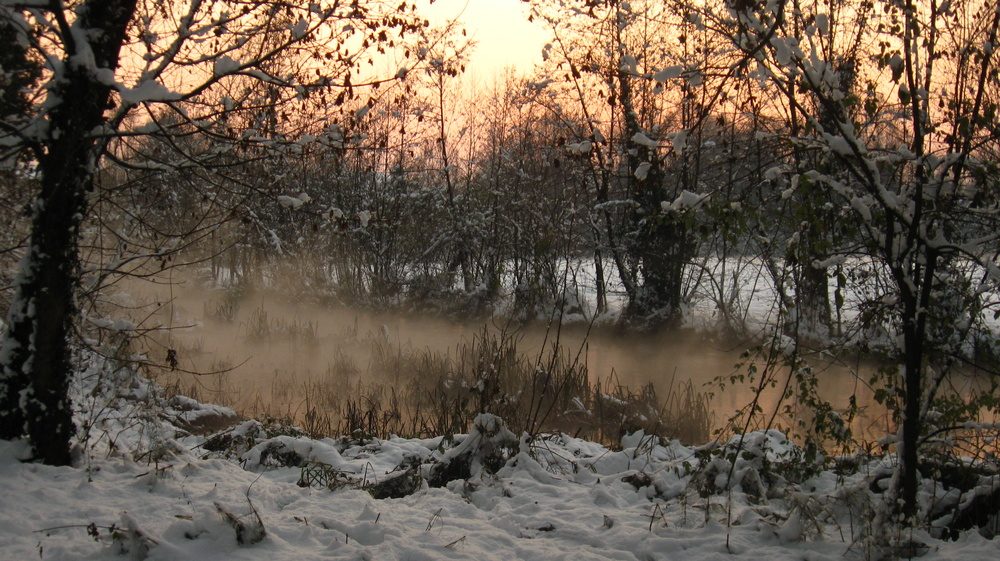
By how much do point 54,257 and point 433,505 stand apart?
2.58 meters

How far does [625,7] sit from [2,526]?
6493mm

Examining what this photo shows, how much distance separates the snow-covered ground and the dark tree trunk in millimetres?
235

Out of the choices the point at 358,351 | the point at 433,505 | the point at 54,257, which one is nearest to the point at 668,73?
the point at 433,505

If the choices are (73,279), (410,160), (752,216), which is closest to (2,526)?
(73,279)

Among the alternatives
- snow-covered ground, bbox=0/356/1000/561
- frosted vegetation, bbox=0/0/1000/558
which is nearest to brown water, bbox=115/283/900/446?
frosted vegetation, bbox=0/0/1000/558

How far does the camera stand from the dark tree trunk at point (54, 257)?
12.0 ft

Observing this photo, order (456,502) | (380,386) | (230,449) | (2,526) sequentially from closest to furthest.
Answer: (2,526)
(456,502)
(230,449)
(380,386)

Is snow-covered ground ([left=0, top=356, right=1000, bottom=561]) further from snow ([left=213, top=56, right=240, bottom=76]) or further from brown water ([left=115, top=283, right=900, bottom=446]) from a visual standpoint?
brown water ([left=115, top=283, right=900, bottom=446])

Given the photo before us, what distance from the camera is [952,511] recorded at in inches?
143

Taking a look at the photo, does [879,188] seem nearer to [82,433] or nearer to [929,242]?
[929,242]

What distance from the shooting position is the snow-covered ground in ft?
10.4

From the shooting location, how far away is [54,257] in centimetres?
375

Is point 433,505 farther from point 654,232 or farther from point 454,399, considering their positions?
point 454,399

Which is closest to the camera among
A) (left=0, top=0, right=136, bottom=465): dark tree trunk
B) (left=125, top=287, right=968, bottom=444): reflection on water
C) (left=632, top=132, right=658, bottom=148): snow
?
(left=632, top=132, right=658, bottom=148): snow
